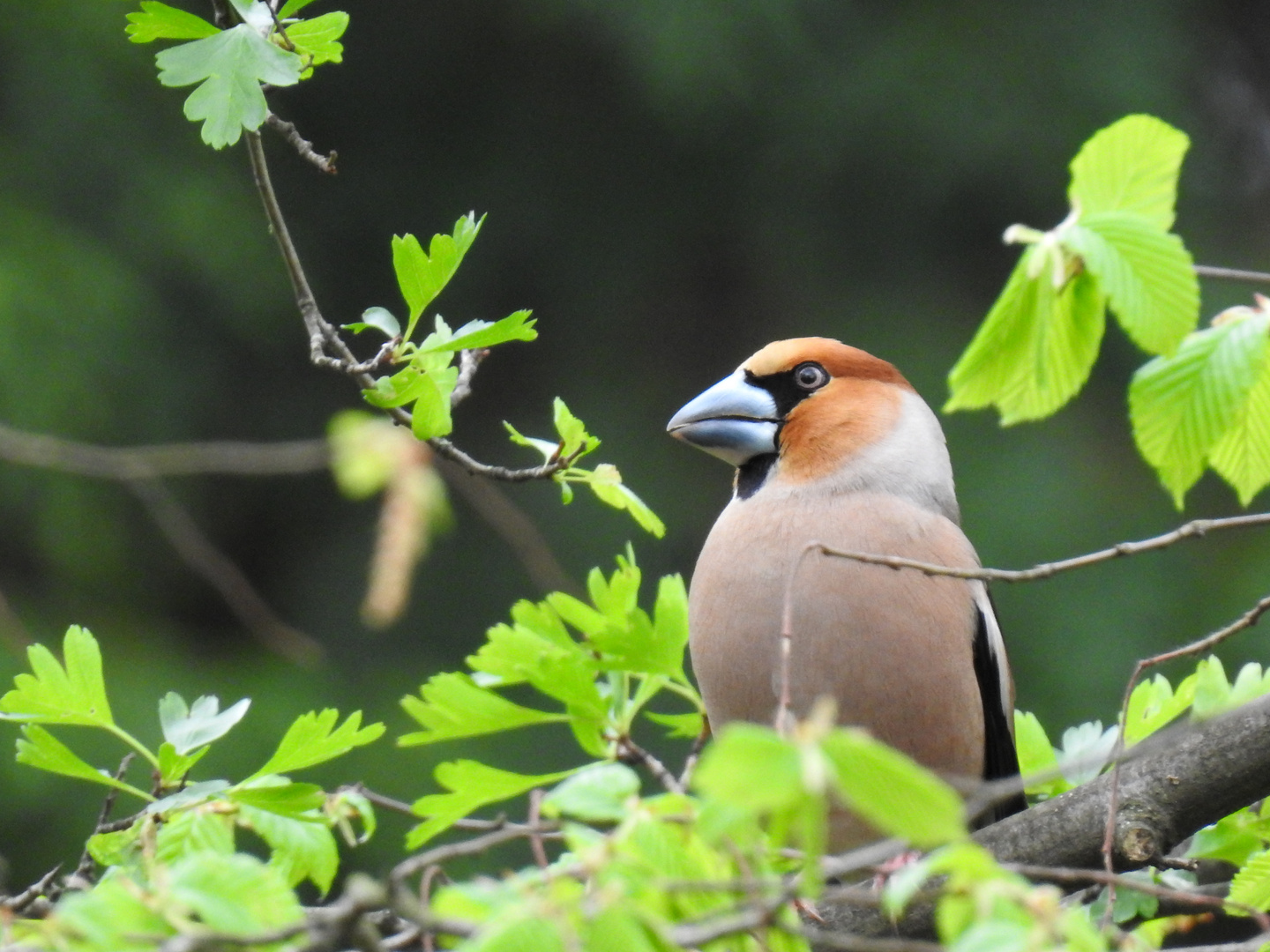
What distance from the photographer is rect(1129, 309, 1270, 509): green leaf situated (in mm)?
1196

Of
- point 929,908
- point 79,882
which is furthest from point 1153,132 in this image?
point 79,882

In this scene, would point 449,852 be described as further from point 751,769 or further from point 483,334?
point 483,334

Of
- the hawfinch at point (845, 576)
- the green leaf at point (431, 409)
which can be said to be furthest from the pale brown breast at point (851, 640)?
the green leaf at point (431, 409)

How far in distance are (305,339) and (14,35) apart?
5.37 ft

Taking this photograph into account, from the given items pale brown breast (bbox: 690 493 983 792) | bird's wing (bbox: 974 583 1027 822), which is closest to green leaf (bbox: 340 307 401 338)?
pale brown breast (bbox: 690 493 983 792)

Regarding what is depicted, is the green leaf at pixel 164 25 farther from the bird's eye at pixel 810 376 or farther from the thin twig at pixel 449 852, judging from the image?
the bird's eye at pixel 810 376

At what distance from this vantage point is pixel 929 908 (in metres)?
1.46

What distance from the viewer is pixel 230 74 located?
1.38 metres

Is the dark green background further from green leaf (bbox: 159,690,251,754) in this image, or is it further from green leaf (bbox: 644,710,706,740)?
green leaf (bbox: 159,690,251,754)

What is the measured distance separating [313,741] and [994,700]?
1.04 m

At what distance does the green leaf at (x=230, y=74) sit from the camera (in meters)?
1.38

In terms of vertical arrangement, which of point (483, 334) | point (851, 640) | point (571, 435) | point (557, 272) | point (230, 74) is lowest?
point (851, 640)

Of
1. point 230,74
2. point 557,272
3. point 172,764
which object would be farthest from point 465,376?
point 557,272

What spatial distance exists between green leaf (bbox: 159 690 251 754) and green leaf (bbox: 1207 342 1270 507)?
0.96m
